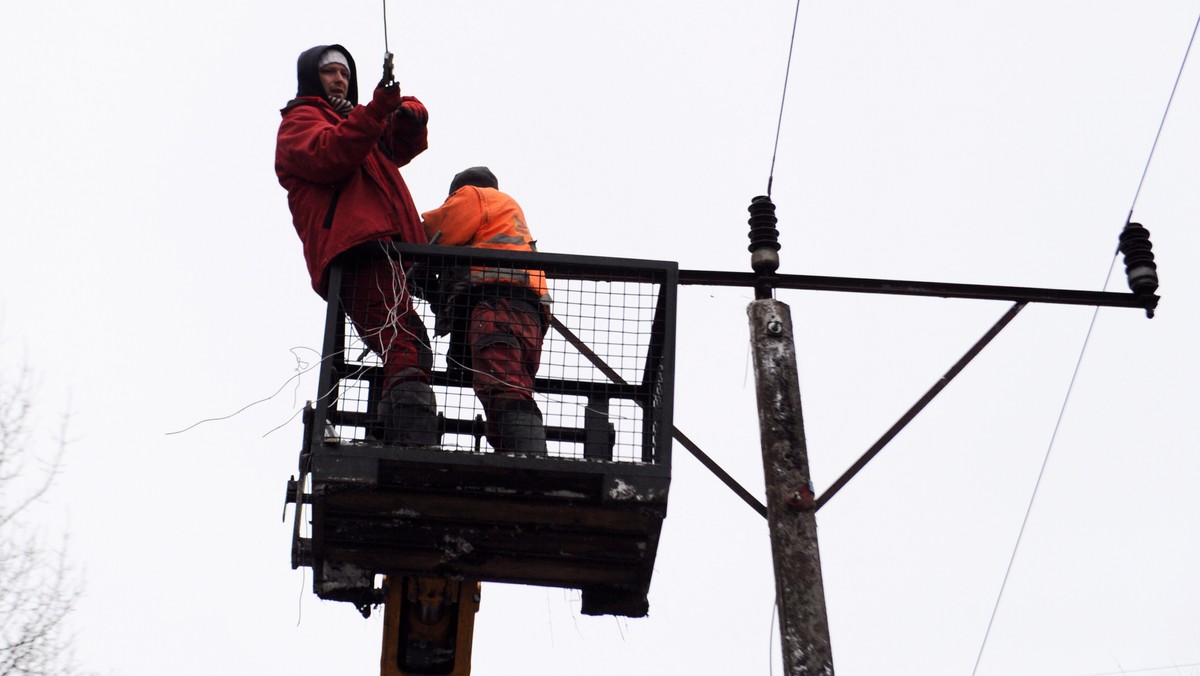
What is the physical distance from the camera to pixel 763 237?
7324 millimetres

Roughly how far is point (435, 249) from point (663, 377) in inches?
42.0

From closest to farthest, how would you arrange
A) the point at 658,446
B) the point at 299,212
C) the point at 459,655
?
the point at 658,446 < the point at 299,212 < the point at 459,655

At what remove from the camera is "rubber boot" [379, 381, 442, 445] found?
6.49m

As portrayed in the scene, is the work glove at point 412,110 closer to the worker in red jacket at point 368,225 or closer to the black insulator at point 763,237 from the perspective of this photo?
the worker in red jacket at point 368,225

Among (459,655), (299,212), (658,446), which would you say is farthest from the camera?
(459,655)

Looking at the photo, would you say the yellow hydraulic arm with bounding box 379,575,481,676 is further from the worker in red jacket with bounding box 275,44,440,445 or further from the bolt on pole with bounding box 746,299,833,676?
the bolt on pole with bounding box 746,299,833,676

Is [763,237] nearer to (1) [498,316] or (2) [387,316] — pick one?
(1) [498,316]

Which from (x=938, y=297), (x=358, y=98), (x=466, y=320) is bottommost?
(x=466, y=320)

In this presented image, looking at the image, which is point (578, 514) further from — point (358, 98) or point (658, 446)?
point (358, 98)

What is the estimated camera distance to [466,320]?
6.80 m

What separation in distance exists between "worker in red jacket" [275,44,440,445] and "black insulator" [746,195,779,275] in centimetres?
148

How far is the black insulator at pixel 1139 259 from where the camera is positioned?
25.7 feet

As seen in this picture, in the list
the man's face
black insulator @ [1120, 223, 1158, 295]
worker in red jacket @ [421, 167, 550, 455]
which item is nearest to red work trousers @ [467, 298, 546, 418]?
worker in red jacket @ [421, 167, 550, 455]

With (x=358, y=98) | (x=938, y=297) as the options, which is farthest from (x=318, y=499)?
(x=938, y=297)
